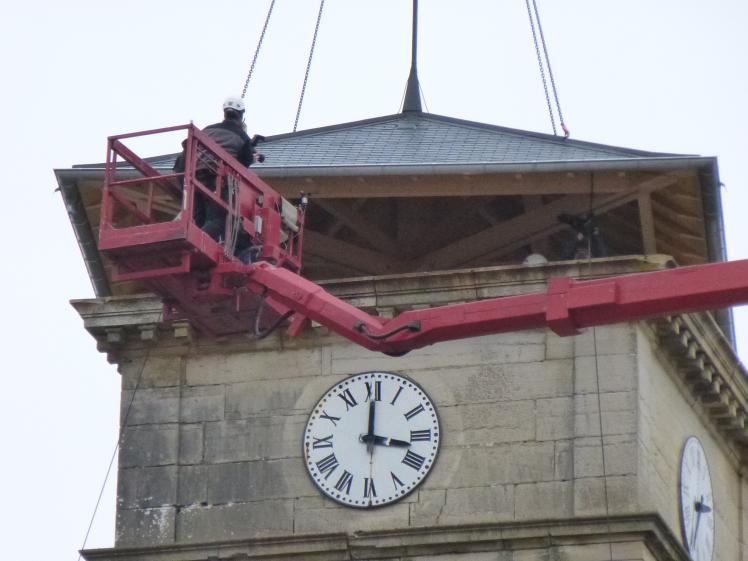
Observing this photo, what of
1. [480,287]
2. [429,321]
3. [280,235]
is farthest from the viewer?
[480,287]

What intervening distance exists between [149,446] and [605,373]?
219 inches

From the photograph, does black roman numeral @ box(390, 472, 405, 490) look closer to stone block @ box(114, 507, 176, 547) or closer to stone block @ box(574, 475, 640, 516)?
stone block @ box(574, 475, 640, 516)

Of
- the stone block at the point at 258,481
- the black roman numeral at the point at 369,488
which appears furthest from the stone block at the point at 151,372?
the black roman numeral at the point at 369,488

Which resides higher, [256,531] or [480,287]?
[480,287]

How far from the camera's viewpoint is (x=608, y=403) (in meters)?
35.8

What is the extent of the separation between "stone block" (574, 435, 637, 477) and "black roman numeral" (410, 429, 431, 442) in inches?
69.9

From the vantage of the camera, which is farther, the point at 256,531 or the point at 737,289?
the point at 256,531

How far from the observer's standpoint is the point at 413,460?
3612 centimetres

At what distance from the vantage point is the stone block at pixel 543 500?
3531cm

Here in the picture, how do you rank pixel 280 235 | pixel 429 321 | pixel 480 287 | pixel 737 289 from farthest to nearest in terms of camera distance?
pixel 480 287, pixel 280 235, pixel 429 321, pixel 737 289

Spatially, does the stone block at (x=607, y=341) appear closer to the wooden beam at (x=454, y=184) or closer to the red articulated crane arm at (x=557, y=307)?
the wooden beam at (x=454, y=184)

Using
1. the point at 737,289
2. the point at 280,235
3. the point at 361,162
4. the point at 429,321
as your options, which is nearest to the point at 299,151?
the point at 361,162

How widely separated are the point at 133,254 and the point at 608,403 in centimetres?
617

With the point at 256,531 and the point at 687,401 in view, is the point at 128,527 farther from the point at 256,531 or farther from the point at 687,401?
the point at 687,401
